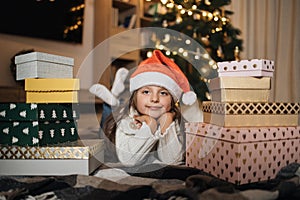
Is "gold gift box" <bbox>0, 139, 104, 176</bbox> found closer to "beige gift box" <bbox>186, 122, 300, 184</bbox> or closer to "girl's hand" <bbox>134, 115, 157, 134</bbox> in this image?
"girl's hand" <bbox>134, 115, 157, 134</bbox>

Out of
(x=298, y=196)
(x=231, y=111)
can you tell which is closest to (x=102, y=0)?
(x=231, y=111)

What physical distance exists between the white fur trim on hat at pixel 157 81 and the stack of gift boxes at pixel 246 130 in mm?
104

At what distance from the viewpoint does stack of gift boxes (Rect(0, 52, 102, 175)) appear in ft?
2.43

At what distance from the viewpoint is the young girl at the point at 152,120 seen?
806 millimetres

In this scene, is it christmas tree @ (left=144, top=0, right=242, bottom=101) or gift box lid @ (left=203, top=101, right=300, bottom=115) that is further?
christmas tree @ (left=144, top=0, right=242, bottom=101)

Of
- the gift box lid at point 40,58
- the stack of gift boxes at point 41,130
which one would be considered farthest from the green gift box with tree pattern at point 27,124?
the gift box lid at point 40,58

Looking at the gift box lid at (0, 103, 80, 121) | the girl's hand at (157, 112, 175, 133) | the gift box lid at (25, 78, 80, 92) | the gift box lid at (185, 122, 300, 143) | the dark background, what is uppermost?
the dark background

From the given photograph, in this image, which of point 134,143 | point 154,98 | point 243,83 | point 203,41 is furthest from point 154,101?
point 203,41

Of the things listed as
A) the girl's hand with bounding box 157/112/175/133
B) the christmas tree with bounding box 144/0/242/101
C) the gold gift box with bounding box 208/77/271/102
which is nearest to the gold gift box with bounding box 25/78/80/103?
the girl's hand with bounding box 157/112/175/133

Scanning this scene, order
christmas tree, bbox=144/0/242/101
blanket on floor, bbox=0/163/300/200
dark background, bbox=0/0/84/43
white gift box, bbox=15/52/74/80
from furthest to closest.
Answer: dark background, bbox=0/0/84/43 < christmas tree, bbox=144/0/242/101 < white gift box, bbox=15/52/74/80 < blanket on floor, bbox=0/163/300/200

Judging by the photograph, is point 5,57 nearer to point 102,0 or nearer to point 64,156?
point 102,0

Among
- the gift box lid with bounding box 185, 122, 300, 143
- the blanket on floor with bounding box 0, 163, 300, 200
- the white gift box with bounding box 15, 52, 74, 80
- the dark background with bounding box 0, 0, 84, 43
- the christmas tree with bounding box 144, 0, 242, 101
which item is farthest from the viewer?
the dark background with bounding box 0, 0, 84, 43

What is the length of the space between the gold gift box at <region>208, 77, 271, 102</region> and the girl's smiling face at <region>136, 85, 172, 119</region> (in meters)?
0.14

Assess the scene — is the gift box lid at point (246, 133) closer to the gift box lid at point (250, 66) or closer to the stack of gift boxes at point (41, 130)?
the gift box lid at point (250, 66)
